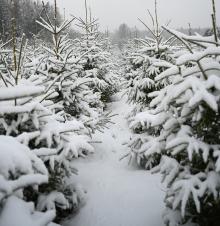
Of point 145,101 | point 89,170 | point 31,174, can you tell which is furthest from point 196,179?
point 145,101

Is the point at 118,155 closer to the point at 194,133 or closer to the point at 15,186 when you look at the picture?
the point at 194,133

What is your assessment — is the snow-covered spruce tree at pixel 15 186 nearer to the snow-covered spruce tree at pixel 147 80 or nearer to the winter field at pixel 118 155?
the winter field at pixel 118 155

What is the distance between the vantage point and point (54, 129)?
14.0ft

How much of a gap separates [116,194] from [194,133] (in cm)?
309

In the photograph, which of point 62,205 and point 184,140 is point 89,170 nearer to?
point 62,205

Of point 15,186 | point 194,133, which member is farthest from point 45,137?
point 194,133

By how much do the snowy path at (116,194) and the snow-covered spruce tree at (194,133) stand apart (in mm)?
1231

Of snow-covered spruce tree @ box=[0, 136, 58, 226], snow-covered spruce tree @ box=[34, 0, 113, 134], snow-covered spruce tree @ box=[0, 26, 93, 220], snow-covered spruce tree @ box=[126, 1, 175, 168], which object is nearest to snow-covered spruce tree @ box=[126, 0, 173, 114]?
snow-covered spruce tree @ box=[126, 1, 175, 168]

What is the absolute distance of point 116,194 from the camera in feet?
19.9

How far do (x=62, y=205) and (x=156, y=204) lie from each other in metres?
1.85

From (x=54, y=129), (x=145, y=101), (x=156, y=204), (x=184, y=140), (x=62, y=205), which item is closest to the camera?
(x=184, y=140)

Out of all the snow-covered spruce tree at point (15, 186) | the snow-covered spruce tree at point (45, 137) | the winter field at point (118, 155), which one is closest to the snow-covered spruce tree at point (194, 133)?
the winter field at point (118, 155)

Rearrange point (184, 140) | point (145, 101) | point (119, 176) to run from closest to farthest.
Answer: point (184, 140) < point (119, 176) < point (145, 101)

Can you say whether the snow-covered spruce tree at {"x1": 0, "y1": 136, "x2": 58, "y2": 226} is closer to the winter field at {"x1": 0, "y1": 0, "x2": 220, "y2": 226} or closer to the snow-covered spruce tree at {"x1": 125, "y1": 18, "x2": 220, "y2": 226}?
the winter field at {"x1": 0, "y1": 0, "x2": 220, "y2": 226}
